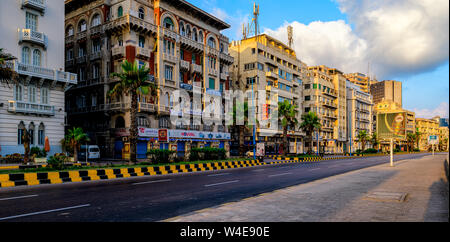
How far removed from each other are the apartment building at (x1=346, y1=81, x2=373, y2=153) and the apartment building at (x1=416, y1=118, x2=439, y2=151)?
69460mm

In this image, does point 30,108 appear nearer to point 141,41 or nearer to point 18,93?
point 18,93

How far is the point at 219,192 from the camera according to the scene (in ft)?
39.1

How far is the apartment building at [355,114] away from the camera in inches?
4045

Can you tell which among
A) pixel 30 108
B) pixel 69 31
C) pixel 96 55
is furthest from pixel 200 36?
pixel 30 108

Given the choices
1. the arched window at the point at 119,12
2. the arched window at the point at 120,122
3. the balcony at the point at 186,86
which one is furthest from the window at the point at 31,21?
the balcony at the point at 186,86

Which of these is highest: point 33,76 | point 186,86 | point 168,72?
point 168,72

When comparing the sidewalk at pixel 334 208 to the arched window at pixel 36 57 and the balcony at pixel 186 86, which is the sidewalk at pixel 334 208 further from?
the balcony at pixel 186 86

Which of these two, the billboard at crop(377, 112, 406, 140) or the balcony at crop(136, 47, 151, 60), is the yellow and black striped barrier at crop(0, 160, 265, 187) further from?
the balcony at crop(136, 47, 151, 60)

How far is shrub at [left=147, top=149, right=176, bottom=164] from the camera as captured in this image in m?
24.3

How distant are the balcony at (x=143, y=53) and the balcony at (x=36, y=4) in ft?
35.5

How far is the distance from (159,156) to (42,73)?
1554 cm

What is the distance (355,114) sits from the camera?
10594 cm

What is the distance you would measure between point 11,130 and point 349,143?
303 ft

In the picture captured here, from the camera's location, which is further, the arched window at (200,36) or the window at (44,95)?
the arched window at (200,36)
